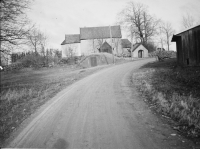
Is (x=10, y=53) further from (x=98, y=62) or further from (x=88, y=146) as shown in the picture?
(x=98, y=62)

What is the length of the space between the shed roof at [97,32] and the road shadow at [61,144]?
5141cm

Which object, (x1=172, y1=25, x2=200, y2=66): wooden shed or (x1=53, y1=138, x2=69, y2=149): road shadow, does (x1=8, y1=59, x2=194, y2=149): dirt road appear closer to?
(x1=53, y1=138, x2=69, y2=149): road shadow

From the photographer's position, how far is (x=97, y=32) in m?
54.9

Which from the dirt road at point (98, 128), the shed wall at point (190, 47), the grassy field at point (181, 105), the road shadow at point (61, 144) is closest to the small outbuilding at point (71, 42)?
the shed wall at point (190, 47)

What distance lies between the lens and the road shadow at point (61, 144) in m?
3.92

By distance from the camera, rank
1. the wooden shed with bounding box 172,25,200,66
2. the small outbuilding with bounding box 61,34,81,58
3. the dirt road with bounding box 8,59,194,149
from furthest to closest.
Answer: the small outbuilding with bounding box 61,34,81,58
the wooden shed with bounding box 172,25,200,66
the dirt road with bounding box 8,59,194,149

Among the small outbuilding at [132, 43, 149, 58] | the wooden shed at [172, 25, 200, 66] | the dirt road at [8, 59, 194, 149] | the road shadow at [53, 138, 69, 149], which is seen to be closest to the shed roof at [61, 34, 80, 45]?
the small outbuilding at [132, 43, 149, 58]

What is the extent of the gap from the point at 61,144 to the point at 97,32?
53.9m

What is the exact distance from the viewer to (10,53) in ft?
43.5

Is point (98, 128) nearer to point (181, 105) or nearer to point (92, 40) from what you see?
point (181, 105)

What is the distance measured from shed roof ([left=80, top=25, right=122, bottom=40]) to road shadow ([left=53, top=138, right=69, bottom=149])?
5141 cm

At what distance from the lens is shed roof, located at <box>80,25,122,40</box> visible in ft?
178

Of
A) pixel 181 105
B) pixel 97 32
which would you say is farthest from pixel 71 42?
pixel 181 105

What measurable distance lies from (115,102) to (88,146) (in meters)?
3.49
